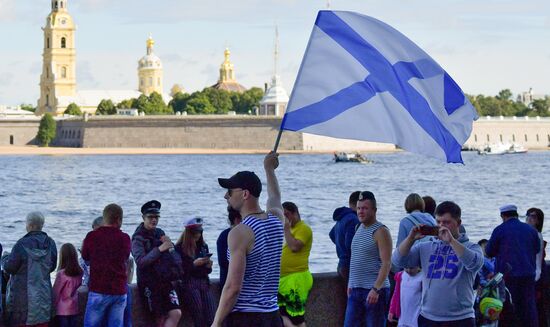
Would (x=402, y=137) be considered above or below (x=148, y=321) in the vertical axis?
above

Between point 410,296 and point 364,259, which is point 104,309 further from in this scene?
point 410,296

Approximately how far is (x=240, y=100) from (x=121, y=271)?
121 m

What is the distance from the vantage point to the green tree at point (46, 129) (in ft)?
373

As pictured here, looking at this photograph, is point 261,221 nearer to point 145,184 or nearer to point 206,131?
point 145,184

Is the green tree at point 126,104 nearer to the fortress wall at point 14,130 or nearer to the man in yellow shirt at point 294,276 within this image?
the fortress wall at point 14,130

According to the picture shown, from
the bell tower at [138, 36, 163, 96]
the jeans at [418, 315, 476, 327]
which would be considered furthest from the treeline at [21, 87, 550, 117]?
the jeans at [418, 315, 476, 327]

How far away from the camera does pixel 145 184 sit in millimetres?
59344

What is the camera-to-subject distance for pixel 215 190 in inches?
2103

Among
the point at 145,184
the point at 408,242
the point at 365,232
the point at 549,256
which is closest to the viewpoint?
the point at 408,242

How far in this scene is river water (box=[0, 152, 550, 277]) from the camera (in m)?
33.3

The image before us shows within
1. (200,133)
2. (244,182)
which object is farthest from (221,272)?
(200,133)

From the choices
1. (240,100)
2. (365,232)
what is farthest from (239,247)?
(240,100)

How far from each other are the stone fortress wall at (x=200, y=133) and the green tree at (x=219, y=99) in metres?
14.1

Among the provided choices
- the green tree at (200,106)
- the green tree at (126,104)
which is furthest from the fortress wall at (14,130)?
the green tree at (200,106)
